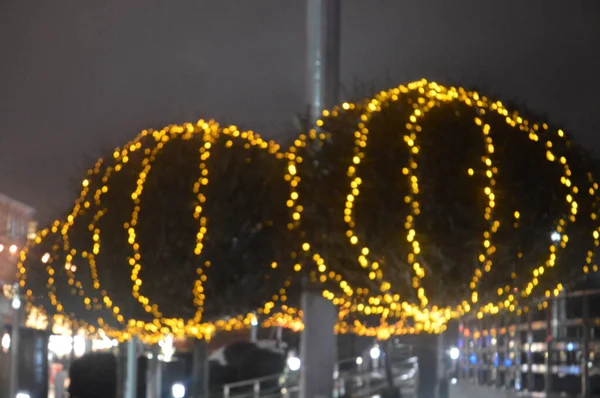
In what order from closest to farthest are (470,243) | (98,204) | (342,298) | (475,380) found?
(470,243)
(342,298)
(98,204)
(475,380)

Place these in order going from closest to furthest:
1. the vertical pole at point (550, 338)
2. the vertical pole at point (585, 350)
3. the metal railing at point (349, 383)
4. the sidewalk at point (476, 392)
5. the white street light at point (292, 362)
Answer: the vertical pole at point (585, 350) < the vertical pole at point (550, 338) < the sidewalk at point (476, 392) < the metal railing at point (349, 383) < the white street light at point (292, 362)

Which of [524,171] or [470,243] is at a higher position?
[524,171]

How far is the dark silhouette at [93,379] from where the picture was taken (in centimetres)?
2069

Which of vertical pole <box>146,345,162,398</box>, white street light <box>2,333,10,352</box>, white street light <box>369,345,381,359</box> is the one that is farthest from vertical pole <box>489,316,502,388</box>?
white street light <box>2,333,10,352</box>

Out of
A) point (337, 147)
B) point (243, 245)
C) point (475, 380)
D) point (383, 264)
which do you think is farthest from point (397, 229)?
point (475, 380)

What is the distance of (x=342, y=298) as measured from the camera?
7871 millimetres

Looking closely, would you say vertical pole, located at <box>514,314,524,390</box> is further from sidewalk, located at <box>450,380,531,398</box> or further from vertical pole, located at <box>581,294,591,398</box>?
vertical pole, located at <box>581,294,591,398</box>

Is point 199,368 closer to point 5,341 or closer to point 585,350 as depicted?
point 585,350

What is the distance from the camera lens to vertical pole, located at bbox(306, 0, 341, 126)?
8891mm

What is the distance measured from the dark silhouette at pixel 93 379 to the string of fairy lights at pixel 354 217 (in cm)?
1081

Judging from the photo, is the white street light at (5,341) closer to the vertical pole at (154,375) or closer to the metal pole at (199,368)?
the metal pole at (199,368)

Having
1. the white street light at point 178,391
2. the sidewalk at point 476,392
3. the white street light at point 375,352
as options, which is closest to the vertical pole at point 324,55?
the sidewalk at point 476,392

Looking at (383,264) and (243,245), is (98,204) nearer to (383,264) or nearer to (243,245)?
(243,245)

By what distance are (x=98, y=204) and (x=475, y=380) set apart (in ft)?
19.0
